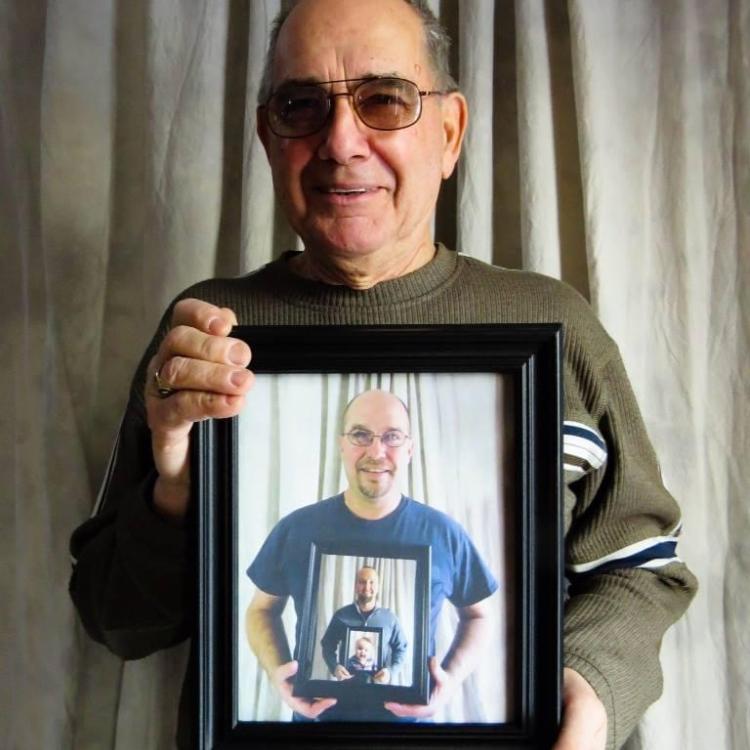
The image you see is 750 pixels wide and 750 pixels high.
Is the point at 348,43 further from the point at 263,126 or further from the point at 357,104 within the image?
the point at 263,126

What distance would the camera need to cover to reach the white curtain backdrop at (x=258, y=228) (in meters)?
1.14

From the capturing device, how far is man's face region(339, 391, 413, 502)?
2.56 feet

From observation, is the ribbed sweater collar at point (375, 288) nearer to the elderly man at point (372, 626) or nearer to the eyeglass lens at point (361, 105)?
the eyeglass lens at point (361, 105)

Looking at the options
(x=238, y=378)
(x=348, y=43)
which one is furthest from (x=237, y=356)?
(x=348, y=43)

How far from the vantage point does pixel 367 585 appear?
2.54 ft

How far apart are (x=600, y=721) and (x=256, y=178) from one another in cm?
82

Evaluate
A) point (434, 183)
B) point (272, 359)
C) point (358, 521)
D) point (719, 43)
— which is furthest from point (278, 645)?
point (719, 43)

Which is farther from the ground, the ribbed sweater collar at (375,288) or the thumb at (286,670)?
the ribbed sweater collar at (375,288)

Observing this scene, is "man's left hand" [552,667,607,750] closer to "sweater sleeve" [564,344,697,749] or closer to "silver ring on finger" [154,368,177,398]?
"sweater sleeve" [564,344,697,749]

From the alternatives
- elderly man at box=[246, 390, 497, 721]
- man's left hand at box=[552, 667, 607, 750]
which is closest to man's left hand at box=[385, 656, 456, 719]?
elderly man at box=[246, 390, 497, 721]

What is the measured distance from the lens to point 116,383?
1.29 metres

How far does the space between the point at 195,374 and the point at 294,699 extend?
318 millimetres

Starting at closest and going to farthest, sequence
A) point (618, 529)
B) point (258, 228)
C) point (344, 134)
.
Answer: point (344, 134), point (618, 529), point (258, 228)

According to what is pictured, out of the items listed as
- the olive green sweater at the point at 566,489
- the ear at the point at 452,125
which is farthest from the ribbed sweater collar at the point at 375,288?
the ear at the point at 452,125
